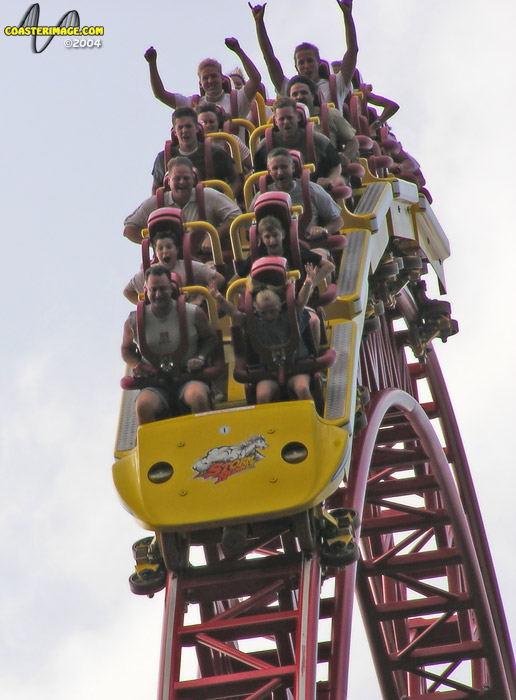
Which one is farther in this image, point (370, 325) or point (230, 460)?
point (370, 325)

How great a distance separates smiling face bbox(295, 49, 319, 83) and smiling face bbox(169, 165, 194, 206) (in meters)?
2.95

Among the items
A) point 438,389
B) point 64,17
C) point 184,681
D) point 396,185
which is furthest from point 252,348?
point 64,17

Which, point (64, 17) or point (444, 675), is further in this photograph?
point (64, 17)

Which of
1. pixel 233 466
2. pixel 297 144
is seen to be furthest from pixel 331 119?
pixel 233 466

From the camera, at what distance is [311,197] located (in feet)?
40.7

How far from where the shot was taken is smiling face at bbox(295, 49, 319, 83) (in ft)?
49.3

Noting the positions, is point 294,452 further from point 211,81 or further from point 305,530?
point 211,81

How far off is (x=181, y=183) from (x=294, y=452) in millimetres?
2549

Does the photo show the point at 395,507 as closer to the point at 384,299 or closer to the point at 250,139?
the point at 384,299

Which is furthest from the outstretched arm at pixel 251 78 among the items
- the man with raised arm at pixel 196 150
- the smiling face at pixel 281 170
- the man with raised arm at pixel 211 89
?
the smiling face at pixel 281 170

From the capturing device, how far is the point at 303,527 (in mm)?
10672

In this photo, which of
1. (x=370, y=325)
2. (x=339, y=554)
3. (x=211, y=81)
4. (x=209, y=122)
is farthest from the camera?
(x=211, y=81)

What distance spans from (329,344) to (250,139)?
8.59 ft

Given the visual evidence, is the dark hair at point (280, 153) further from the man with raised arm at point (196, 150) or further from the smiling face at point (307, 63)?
the smiling face at point (307, 63)
